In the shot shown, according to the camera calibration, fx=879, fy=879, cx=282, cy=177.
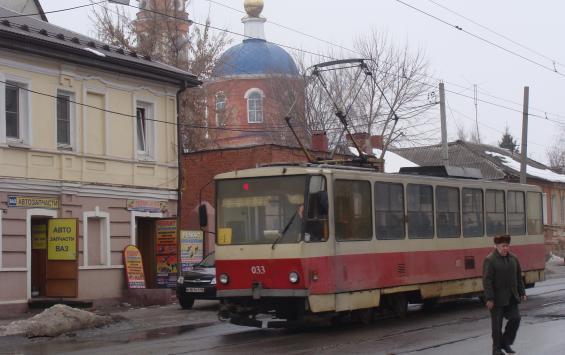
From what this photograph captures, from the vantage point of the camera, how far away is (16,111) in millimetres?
21766

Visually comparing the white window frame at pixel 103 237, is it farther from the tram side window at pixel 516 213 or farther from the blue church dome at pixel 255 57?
the blue church dome at pixel 255 57

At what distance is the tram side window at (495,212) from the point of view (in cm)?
2042

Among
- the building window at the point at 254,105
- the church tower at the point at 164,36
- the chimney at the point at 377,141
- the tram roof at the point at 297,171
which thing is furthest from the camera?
the building window at the point at 254,105

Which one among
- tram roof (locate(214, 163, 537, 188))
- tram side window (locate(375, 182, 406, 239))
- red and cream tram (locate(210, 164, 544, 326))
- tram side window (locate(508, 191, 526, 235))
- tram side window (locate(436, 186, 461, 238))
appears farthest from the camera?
tram side window (locate(508, 191, 526, 235))

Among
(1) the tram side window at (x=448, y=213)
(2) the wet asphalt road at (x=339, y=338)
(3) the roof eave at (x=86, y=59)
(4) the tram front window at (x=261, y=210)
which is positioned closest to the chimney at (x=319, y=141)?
(3) the roof eave at (x=86, y=59)

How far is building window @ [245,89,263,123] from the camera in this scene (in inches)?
2440

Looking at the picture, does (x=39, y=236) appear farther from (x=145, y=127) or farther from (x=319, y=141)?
(x=319, y=141)

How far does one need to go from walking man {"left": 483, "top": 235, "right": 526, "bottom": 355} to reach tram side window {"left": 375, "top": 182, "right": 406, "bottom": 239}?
4777 mm

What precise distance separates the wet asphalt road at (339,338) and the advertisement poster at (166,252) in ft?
18.9

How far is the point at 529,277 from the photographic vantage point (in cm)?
2212

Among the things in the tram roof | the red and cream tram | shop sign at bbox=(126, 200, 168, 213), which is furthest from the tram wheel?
shop sign at bbox=(126, 200, 168, 213)

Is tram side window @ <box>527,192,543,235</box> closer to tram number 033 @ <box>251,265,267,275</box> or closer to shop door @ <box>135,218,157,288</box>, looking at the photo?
tram number 033 @ <box>251,265,267,275</box>

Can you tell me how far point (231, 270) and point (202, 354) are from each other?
2451 mm

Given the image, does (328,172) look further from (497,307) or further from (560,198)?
(560,198)
